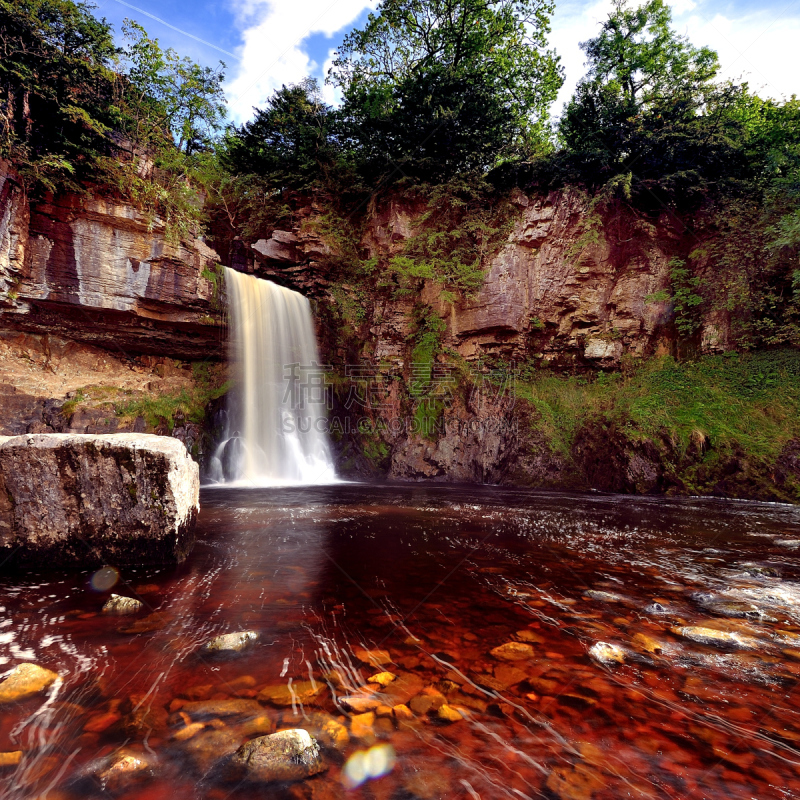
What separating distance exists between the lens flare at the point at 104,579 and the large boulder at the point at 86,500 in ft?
0.36

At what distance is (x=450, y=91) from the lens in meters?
14.7

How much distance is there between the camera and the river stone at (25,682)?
6.19ft

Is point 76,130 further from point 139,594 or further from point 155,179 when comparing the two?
point 139,594

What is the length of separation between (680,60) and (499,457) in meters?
16.2

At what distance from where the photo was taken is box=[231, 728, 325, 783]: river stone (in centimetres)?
144

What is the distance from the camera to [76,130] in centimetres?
1105

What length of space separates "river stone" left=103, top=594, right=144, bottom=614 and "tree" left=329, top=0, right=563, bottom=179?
53.5 ft

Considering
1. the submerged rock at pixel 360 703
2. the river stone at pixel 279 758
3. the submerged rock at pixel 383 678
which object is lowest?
the submerged rock at pixel 383 678

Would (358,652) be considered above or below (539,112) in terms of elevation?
below

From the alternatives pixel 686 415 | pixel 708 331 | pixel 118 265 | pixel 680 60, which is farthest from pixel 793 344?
pixel 118 265

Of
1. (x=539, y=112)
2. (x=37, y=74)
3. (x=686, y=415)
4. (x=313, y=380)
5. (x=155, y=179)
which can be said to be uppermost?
(x=539, y=112)

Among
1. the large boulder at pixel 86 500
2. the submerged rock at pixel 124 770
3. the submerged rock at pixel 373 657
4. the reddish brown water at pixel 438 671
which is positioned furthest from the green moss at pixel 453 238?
the submerged rock at pixel 124 770

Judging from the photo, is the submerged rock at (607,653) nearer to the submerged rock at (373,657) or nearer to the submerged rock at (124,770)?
the submerged rock at (373,657)

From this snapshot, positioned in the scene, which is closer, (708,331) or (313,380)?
(708,331)
